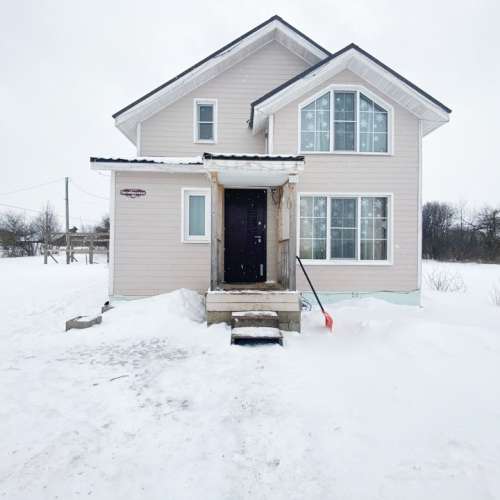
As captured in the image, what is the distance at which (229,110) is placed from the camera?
9.17m

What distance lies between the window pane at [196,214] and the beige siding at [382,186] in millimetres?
2641

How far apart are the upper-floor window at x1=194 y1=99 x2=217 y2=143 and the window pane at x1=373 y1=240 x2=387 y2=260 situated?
212 inches

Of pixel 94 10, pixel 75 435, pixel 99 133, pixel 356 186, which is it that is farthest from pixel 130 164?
pixel 99 133

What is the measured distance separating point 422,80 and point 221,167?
68.6m

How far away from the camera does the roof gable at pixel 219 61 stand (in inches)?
343

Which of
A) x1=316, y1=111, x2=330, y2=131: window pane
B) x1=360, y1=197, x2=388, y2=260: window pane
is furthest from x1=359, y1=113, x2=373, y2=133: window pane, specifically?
x1=360, y1=197, x2=388, y2=260: window pane

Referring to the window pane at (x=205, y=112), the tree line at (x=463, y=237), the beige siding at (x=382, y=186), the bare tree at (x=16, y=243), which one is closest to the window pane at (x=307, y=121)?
the beige siding at (x=382, y=186)

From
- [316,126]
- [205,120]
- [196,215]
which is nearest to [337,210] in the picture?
[316,126]

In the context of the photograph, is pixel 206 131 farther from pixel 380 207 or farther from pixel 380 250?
pixel 380 250

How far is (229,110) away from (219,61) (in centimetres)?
129

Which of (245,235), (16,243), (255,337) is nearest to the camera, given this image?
(255,337)

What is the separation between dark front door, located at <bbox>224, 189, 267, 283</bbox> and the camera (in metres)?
8.40

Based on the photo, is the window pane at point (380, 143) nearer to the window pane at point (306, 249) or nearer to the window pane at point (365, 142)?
the window pane at point (365, 142)

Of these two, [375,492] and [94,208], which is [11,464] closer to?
[375,492]
